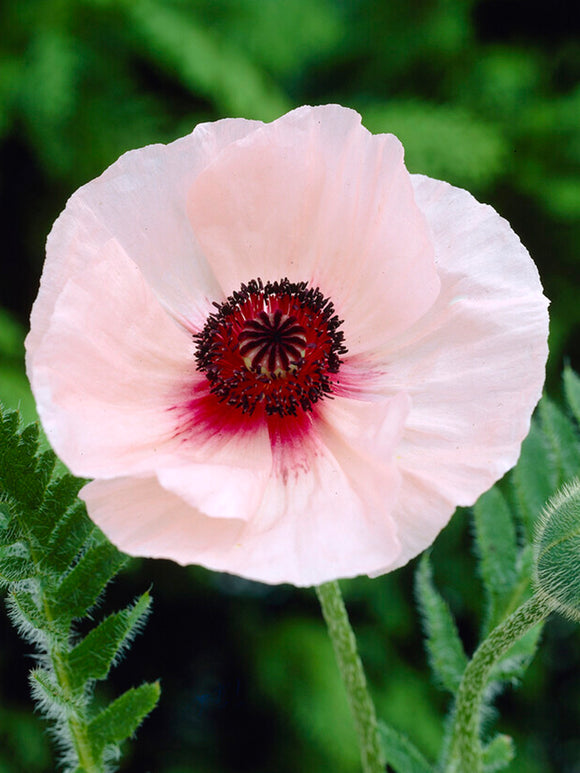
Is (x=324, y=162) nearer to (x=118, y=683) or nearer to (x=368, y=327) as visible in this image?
(x=368, y=327)

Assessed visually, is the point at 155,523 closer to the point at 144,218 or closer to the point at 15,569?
the point at 15,569

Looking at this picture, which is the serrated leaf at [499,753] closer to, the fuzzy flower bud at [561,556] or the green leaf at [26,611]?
the fuzzy flower bud at [561,556]

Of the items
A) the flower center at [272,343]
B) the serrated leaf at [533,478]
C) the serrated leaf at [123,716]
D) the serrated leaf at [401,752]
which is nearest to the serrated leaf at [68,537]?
the serrated leaf at [123,716]

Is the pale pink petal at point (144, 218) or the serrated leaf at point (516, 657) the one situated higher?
the pale pink petal at point (144, 218)

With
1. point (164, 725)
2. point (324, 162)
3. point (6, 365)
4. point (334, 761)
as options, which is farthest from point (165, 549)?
point (164, 725)

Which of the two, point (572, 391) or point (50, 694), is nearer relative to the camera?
point (50, 694)

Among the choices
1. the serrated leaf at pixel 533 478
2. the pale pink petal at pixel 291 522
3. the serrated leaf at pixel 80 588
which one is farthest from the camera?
the serrated leaf at pixel 533 478

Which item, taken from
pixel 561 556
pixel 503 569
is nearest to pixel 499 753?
pixel 503 569
